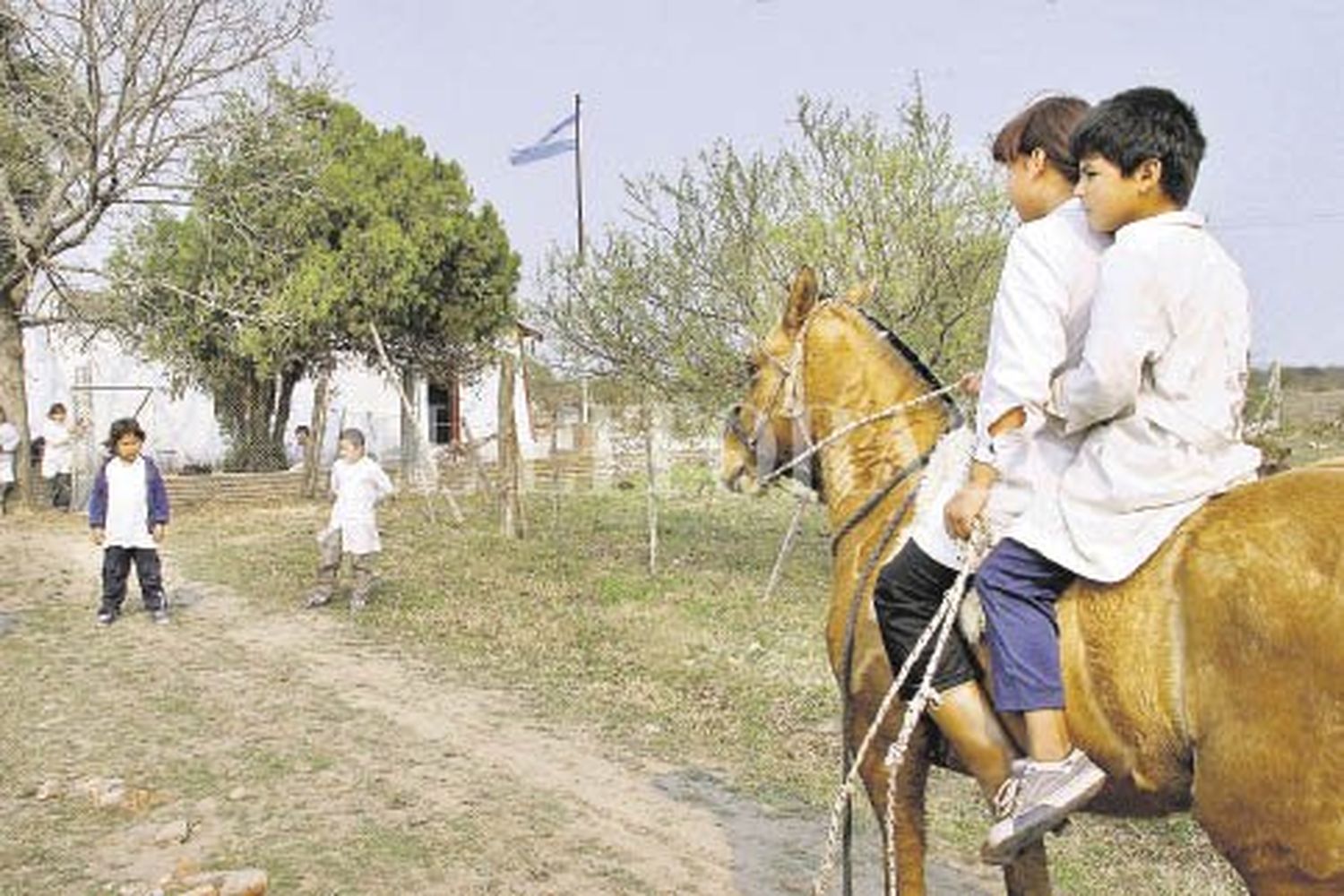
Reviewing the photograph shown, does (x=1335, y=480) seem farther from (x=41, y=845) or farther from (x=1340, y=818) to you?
(x=41, y=845)

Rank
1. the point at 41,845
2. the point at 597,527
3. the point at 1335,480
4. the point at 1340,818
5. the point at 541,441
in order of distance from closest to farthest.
A: the point at 1340,818 → the point at 1335,480 → the point at 41,845 → the point at 597,527 → the point at 541,441

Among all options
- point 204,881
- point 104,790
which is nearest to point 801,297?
point 204,881

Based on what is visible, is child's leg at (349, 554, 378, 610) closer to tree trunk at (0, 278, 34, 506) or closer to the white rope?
the white rope

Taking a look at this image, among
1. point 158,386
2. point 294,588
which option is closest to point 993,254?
point 294,588

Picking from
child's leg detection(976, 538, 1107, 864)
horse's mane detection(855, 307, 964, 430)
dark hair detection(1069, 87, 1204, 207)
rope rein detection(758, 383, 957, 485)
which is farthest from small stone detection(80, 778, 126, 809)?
dark hair detection(1069, 87, 1204, 207)

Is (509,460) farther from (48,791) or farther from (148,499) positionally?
(48,791)

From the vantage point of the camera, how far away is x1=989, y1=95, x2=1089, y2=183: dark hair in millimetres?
3291

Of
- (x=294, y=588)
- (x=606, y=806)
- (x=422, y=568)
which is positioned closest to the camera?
(x=606, y=806)

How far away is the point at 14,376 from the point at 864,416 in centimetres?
1947

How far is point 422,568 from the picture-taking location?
13.9 meters

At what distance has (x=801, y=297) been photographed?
4617mm

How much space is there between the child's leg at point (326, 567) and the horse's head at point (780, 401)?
7.60 metres

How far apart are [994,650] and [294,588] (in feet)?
36.0

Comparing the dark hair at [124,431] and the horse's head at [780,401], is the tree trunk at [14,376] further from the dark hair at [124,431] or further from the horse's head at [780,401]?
the horse's head at [780,401]
